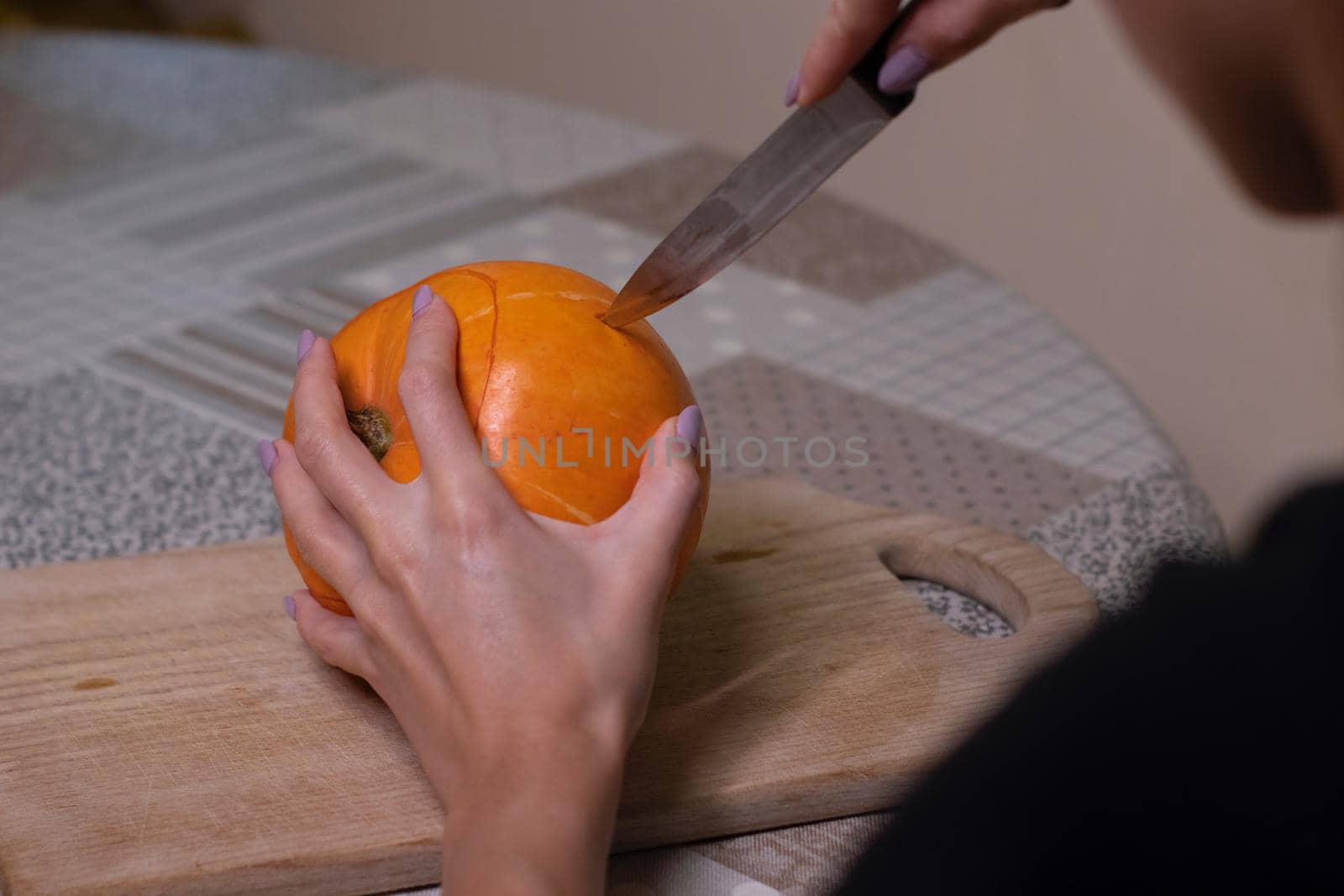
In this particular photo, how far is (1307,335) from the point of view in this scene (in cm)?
245

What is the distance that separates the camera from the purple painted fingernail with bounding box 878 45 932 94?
0.93 metres

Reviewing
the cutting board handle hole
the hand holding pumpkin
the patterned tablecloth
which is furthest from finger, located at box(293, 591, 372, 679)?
the cutting board handle hole

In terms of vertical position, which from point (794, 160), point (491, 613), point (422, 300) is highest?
point (794, 160)

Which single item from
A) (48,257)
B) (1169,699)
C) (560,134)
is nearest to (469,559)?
(1169,699)

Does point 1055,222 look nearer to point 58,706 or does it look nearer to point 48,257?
point 48,257

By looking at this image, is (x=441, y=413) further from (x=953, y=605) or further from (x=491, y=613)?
(x=953, y=605)

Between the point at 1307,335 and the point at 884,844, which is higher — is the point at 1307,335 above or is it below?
below

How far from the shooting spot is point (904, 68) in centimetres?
93

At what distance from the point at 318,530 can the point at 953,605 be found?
1.82ft

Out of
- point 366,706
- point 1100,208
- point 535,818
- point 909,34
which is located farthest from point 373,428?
point 1100,208

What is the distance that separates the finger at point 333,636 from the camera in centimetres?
96

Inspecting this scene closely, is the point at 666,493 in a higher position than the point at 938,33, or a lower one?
lower

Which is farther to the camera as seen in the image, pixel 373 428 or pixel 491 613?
pixel 373 428

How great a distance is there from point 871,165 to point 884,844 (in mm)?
3045
